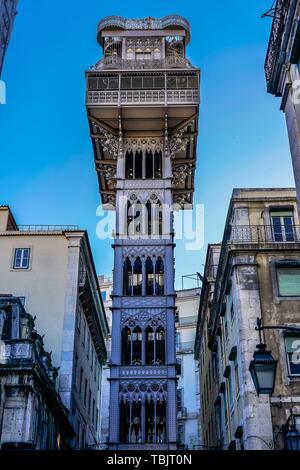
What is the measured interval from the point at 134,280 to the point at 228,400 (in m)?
13.6

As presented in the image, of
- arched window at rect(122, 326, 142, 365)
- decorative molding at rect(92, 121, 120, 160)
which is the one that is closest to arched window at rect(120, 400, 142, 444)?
arched window at rect(122, 326, 142, 365)

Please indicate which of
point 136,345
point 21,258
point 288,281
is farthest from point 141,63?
point 288,281

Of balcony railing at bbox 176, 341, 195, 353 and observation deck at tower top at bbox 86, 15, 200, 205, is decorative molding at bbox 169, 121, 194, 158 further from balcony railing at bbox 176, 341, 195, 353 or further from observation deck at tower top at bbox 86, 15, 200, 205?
balcony railing at bbox 176, 341, 195, 353

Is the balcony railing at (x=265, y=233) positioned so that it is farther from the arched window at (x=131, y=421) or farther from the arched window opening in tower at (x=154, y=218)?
the arched window opening in tower at (x=154, y=218)

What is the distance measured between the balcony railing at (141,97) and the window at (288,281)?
22.8 meters

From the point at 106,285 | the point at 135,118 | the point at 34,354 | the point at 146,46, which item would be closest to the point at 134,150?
the point at 135,118

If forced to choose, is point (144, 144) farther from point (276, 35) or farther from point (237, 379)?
point (276, 35)

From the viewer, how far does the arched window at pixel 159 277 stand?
45.1m

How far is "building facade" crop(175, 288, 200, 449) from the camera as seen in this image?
6494 centimetres

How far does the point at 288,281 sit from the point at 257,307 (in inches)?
80.4

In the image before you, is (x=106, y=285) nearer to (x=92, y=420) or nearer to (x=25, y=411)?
(x=92, y=420)

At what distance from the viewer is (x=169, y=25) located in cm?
5666

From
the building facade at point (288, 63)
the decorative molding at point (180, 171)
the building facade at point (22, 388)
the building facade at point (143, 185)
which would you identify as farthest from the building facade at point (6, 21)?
the decorative molding at point (180, 171)

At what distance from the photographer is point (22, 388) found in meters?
27.7
